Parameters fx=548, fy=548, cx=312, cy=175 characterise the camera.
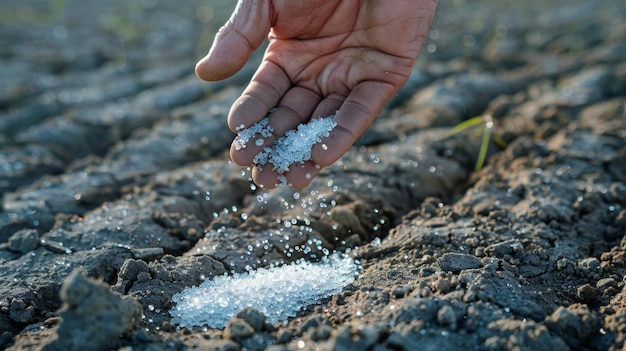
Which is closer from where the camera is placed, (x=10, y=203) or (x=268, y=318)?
(x=268, y=318)

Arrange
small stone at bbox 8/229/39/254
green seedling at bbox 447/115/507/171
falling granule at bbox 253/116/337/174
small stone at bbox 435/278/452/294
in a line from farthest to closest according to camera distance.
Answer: green seedling at bbox 447/115/507/171
small stone at bbox 8/229/39/254
falling granule at bbox 253/116/337/174
small stone at bbox 435/278/452/294

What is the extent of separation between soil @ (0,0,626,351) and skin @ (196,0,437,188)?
464 millimetres

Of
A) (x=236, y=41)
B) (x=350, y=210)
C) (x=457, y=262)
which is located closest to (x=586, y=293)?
(x=457, y=262)

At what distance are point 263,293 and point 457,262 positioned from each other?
0.75m

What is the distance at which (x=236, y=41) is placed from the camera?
2309 millimetres

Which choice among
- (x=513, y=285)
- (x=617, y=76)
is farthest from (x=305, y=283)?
(x=617, y=76)

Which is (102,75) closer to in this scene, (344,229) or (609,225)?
(344,229)

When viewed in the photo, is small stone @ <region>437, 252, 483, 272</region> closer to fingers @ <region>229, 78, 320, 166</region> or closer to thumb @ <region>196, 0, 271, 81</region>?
fingers @ <region>229, 78, 320, 166</region>

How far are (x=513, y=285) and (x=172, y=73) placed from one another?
13.2 feet

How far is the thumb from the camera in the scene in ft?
7.54

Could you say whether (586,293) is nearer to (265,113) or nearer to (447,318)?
(447,318)

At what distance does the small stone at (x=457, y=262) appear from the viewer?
2080 millimetres

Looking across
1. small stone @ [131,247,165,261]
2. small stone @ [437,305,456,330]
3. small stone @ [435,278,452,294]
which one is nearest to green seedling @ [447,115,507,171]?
small stone @ [435,278,452,294]

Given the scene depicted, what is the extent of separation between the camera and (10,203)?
2.90m
